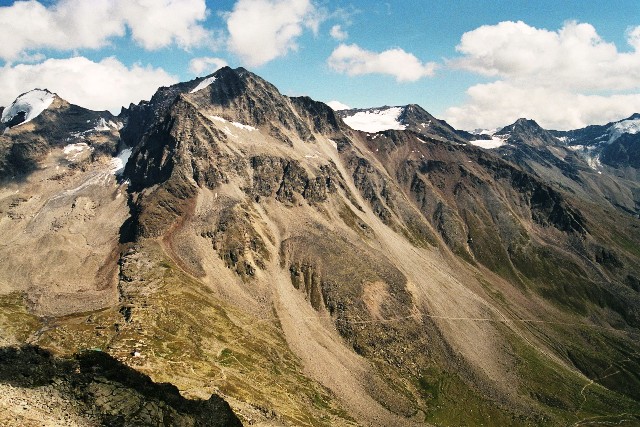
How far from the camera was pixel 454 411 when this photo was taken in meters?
167

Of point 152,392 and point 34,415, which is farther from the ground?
point 34,415

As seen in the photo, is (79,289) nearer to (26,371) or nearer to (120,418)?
(26,371)

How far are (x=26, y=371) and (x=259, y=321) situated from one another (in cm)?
11232

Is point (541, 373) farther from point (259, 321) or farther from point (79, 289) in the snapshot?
point (79, 289)

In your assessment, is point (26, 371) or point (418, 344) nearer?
point (26, 371)

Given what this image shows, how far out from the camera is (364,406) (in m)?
154

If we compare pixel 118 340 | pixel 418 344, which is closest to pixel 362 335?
pixel 418 344

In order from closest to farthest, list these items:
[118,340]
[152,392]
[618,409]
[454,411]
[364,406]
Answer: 1. [152,392]
2. [118,340]
3. [364,406]
4. [454,411]
5. [618,409]

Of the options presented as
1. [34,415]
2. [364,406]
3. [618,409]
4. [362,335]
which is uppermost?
[34,415]

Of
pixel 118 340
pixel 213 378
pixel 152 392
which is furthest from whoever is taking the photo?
pixel 118 340

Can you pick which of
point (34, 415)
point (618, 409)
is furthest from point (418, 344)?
point (34, 415)

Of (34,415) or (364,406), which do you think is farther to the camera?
(364,406)

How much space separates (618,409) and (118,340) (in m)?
203

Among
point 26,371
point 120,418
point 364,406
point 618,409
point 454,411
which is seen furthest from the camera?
point 618,409
